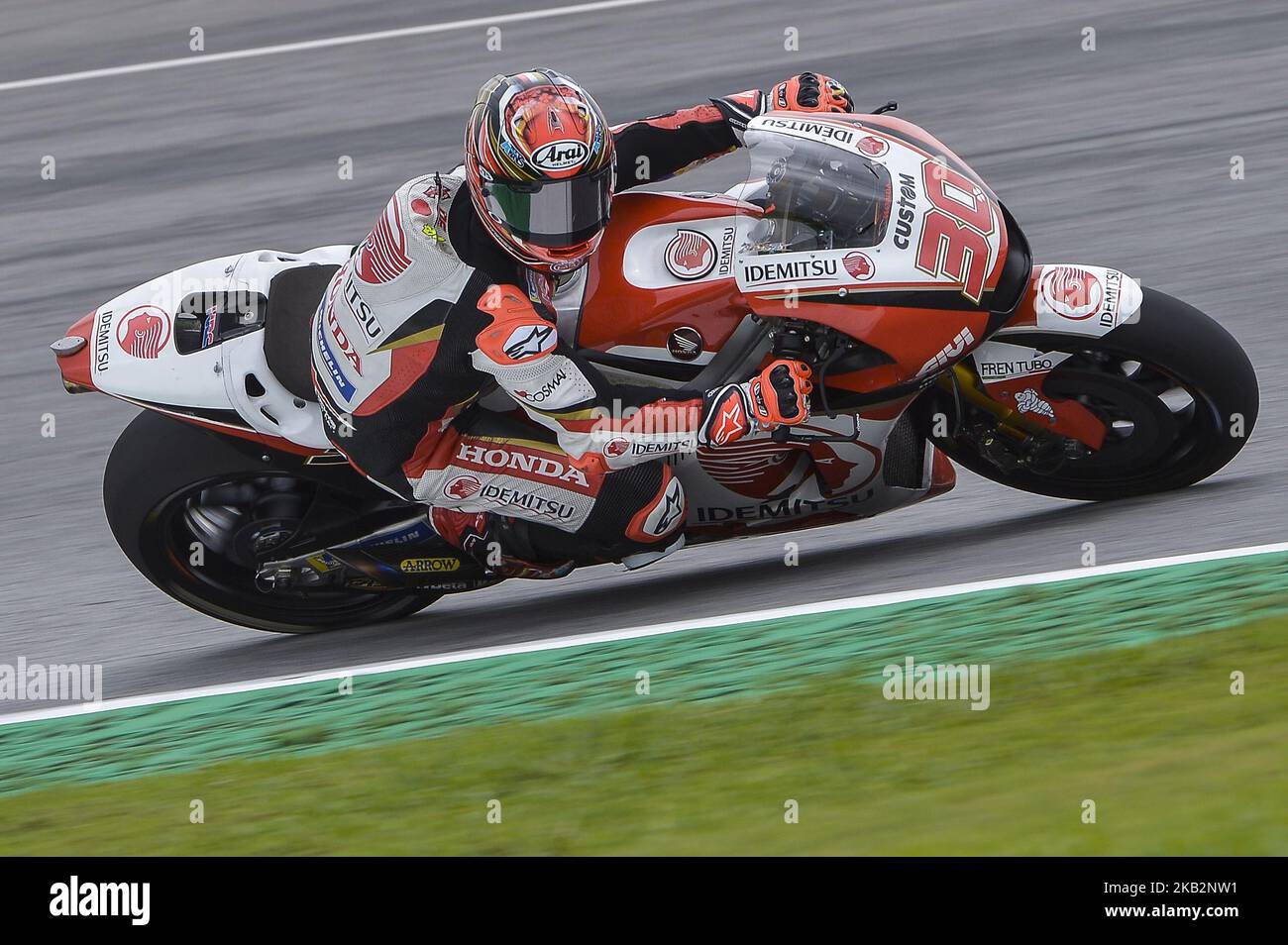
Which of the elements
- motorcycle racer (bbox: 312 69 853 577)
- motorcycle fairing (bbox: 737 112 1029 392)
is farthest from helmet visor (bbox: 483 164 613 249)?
motorcycle fairing (bbox: 737 112 1029 392)

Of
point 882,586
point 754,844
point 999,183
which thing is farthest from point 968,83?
point 754,844

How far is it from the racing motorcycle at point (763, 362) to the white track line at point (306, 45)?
5334 millimetres

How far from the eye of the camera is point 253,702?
5.32m

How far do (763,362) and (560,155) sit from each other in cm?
85

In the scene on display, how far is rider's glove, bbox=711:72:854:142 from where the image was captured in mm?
5078

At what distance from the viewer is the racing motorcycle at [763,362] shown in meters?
4.76

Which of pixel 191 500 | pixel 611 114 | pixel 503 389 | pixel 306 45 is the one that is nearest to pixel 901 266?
pixel 503 389

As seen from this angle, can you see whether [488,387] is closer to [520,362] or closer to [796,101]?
[520,362]

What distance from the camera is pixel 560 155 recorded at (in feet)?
14.6

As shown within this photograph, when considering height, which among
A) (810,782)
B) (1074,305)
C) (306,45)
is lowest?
(810,782)

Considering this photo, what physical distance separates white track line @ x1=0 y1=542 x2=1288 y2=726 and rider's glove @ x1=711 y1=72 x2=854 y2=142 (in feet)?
4.75

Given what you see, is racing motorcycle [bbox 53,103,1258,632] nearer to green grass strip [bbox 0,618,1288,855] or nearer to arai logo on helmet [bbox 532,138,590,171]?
arai logo on helmet [bbox 532,138,590,171]

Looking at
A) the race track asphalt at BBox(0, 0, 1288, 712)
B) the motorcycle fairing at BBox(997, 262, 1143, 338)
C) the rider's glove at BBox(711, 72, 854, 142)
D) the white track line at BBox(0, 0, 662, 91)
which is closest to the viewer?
the motorcycle fairing at BBox(997, 262, 1143, 338)

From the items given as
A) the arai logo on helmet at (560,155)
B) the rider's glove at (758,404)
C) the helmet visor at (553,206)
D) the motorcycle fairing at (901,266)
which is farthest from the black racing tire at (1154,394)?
the arai logo on helmet at (560,155)
